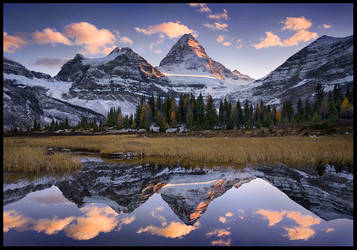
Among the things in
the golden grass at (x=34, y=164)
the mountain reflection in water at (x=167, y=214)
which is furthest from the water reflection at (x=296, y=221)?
the golden grass at (x=34, y=164)

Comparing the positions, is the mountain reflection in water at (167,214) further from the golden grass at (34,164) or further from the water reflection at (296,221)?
the golden grass at (34,164)

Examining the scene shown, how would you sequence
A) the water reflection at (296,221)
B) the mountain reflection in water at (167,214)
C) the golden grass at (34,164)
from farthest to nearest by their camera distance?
1. the golden grass at (34,164)
2. the water reflection at (296,221)
3. the mountain reflection in water at (167,214)

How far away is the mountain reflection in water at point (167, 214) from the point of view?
6797 millimetres

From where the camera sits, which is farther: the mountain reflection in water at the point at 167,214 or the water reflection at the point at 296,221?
the water reflection at the point at 296,221

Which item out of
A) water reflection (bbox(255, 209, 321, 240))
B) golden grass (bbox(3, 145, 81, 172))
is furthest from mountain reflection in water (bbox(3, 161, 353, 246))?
golden grass (bbox(3, 145, 81, 172))

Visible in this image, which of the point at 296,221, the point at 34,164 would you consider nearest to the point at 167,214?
the point at 296,221

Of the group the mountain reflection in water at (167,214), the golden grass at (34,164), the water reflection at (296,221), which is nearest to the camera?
the mountain reflection in water at (167,214)

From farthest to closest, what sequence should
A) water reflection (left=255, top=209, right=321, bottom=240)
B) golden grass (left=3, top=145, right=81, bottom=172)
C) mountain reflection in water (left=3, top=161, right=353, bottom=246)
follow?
1. golden grass (left=3, top=145, right=81, bottom=172)
2. water reflection (left=255, top=209, right=321, bottom=240)
3. mountain reflection in water (left=3, top=161, right=353, bottom=246)

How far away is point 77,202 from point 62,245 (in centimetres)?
361

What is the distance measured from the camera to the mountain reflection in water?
6797 millimetres

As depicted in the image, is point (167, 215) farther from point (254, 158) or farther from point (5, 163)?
point (5, 163)

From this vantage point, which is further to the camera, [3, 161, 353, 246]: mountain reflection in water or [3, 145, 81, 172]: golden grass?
[3, 145, 81, 172]: golden grass

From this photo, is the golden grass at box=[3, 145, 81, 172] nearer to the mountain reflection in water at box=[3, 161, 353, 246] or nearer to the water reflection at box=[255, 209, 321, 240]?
the mountain reflection in water at box=[3, 161, 353, 246]

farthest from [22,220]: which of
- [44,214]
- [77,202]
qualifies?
[77,202]
